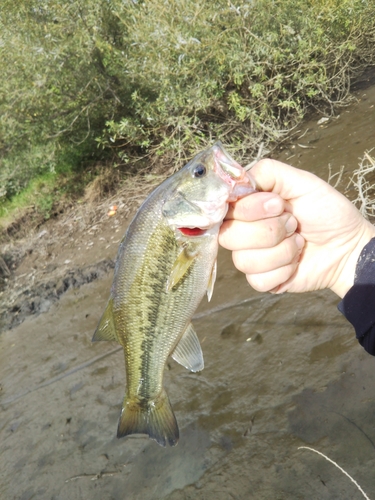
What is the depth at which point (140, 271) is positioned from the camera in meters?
2.10

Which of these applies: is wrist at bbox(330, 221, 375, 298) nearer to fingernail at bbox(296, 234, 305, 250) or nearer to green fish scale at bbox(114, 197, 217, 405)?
fingernail at bbox(296, 234, 305, 250)

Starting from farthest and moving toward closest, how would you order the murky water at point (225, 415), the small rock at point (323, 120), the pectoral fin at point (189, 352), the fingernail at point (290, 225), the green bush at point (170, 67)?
the small rock at point (323, 120)
the green bush at point (170, 67)
the murky water at point (225, 415)
the pectoral fin at point (189, 352)
the fingernail at point (290, 225)

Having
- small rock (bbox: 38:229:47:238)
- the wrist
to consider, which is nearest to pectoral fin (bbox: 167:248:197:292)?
the wrist

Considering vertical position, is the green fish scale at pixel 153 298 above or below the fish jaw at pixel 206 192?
below

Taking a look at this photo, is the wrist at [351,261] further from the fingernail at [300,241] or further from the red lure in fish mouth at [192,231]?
the red lure in fish mouth at [192,231]

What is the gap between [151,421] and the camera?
7.60 feet

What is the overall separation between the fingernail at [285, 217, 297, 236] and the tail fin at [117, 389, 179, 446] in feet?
4.00

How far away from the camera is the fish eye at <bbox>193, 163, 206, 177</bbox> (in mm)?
1975

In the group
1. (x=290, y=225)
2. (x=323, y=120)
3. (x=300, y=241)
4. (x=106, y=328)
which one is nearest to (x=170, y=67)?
(x=323, y=120)

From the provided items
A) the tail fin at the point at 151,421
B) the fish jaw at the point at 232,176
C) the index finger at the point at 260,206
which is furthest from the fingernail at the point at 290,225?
the tail fin at the point at 151,421

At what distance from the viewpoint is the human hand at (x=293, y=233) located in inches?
76.9

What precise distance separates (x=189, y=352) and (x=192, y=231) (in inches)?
27.3

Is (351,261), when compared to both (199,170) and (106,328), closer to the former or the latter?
(199,170)

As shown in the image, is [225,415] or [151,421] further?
[225,415]
